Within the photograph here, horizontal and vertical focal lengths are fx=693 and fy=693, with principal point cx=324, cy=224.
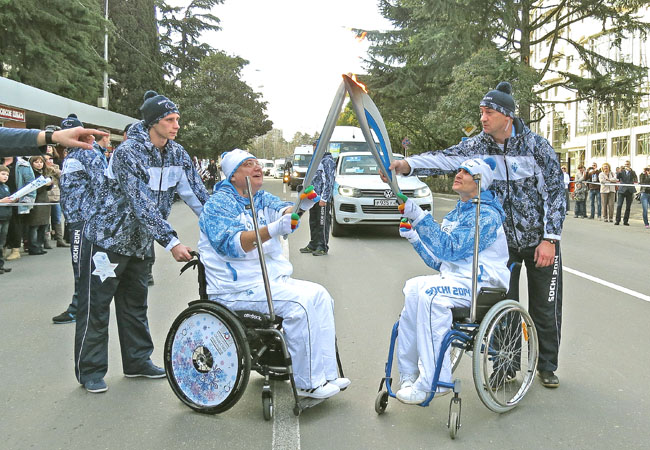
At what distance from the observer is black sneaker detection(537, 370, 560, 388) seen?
484cm

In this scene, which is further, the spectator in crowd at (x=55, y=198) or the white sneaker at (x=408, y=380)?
the spectator in crowd at (x=55, y=198)

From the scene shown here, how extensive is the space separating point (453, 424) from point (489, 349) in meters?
0.56

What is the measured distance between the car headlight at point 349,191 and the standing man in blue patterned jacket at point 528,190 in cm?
925

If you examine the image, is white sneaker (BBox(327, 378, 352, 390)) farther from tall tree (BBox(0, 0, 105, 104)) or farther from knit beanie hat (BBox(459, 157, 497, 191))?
tall tree (BBox(0, 0, 105, 104))

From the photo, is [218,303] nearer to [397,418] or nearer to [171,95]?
[397,418]

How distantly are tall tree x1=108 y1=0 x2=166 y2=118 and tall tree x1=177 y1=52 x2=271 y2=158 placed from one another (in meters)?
2.85

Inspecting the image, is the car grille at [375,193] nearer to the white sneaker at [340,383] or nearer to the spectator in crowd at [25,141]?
the white sneaker at [340,383]

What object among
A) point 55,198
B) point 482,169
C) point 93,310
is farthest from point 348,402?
point 55,198

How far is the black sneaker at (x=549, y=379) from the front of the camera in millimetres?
4836

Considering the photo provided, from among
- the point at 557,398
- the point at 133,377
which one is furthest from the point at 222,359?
the point at 557,398

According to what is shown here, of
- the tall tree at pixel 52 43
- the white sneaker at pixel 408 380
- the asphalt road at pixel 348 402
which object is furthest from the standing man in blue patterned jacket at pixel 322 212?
the tall tree at pixel 52 43

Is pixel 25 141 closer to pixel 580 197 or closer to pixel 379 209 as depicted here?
pixel 379 209

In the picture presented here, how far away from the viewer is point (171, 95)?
52.3m

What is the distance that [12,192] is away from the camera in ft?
39.5
